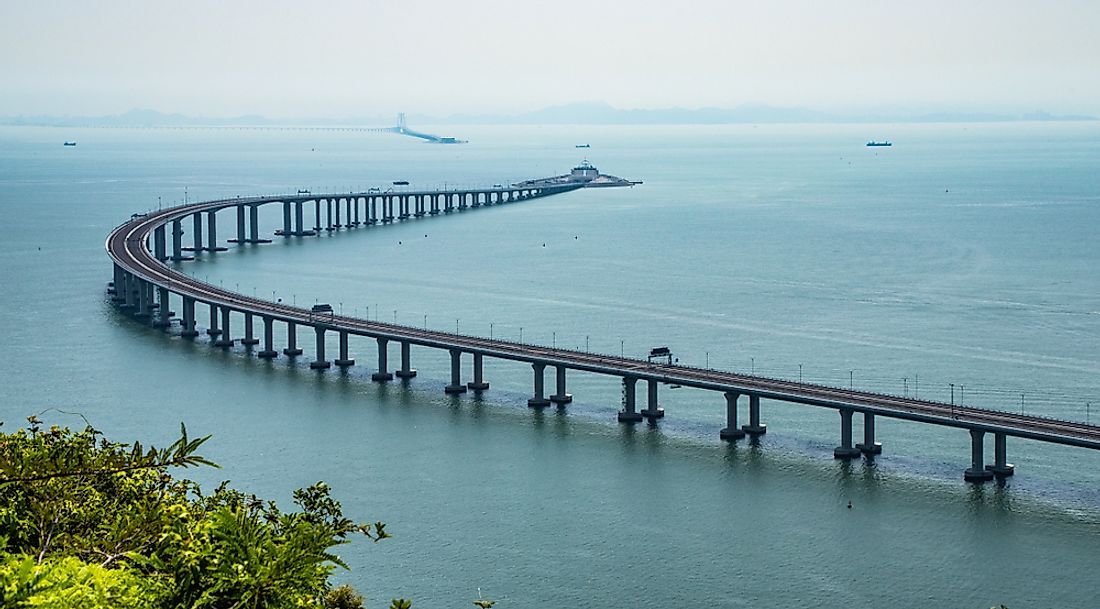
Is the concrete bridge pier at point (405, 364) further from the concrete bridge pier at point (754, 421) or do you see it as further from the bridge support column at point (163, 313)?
the bridge support column at point (163, 313)

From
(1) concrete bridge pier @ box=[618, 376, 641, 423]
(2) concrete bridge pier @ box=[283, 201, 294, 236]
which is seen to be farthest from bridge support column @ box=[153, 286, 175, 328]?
(2) concrete bridge pier @ box=[283, 201, 294, 236]

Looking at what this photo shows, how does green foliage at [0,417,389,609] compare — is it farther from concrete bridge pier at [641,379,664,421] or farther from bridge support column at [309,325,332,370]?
bridge support column at [309,325,332,370]

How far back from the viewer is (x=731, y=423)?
1994 inches

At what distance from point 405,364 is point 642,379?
12.1 meters

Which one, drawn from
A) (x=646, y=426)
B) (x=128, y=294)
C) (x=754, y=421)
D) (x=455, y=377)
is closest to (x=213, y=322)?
(x=128, y=294)

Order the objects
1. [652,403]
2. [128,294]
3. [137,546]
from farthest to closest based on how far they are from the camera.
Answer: [128,294], [652,403], [137,546]

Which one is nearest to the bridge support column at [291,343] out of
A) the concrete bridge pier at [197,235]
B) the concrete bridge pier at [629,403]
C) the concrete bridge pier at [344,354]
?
the concrete bridge pier at [344,354]

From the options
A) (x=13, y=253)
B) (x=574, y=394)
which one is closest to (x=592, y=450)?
(x=574, y=394)

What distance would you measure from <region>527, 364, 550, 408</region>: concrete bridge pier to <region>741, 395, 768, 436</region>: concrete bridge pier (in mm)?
8066

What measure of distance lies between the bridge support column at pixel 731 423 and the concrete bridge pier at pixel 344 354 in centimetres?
1980

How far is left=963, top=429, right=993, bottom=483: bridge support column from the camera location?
146 ft

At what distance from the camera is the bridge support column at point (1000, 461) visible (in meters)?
44.9

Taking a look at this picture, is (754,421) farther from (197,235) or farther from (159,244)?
(197,235)

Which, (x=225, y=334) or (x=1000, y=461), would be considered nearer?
(x=1000, y=461)
